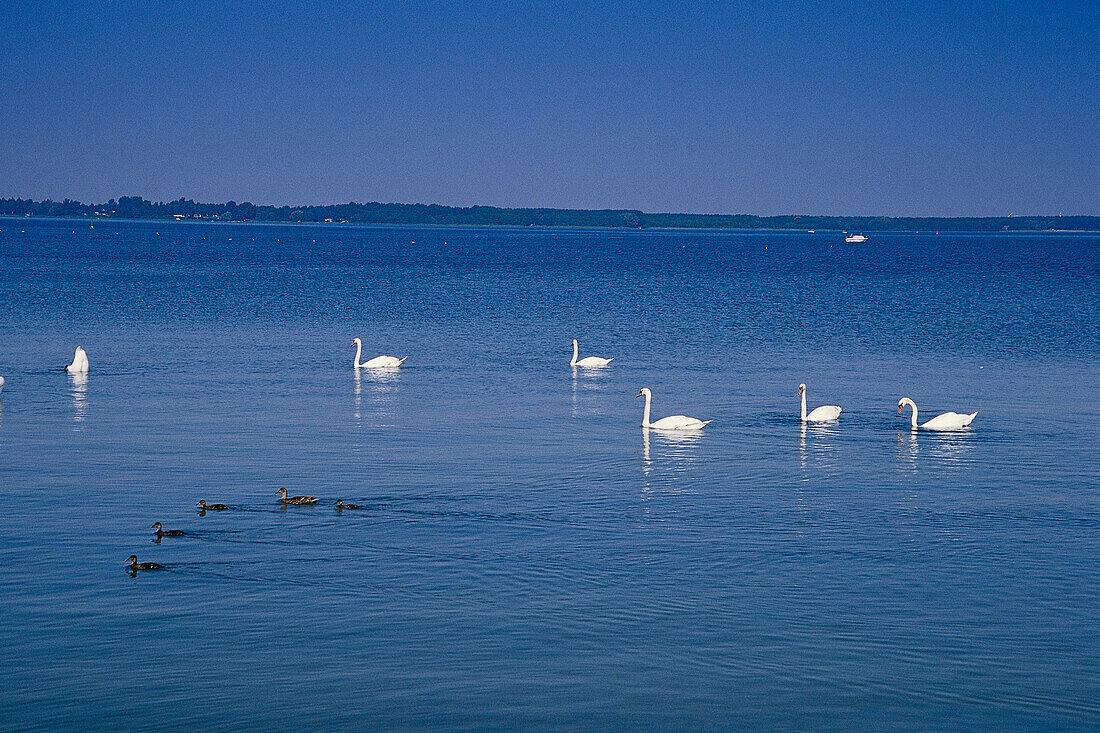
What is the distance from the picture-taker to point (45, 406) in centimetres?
3350

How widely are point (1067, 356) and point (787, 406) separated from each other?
1827 centimetres

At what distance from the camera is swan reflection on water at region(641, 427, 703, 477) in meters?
26.9

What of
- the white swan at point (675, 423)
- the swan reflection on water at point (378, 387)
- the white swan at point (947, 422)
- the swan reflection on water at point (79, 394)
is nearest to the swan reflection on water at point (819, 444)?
the white swan at point (947, 422)

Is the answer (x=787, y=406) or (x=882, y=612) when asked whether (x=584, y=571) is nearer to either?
(x=882, y=612)

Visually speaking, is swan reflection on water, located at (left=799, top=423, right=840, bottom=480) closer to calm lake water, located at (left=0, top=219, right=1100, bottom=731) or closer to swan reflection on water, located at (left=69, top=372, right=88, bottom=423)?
calm lake water, located at (left=0, top=219, right=1100, bottom=731)

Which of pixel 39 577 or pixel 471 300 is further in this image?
pixel 471 300

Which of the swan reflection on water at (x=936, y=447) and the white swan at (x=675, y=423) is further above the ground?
the white swan at (x=675, y=423)

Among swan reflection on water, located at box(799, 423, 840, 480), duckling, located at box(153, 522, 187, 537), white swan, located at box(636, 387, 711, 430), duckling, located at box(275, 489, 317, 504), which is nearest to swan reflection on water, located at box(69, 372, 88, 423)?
duckling, located at box(275, 489, 317, 504)

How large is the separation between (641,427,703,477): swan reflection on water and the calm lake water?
0.13 metres

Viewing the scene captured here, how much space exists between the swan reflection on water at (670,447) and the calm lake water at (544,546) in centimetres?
13

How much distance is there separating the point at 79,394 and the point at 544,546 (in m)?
19.7

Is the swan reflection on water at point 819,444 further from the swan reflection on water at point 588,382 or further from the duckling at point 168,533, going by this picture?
the duckling at point 168,533

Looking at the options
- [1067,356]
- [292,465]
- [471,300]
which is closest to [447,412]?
[292,465]

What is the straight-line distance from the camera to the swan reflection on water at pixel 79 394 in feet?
105
